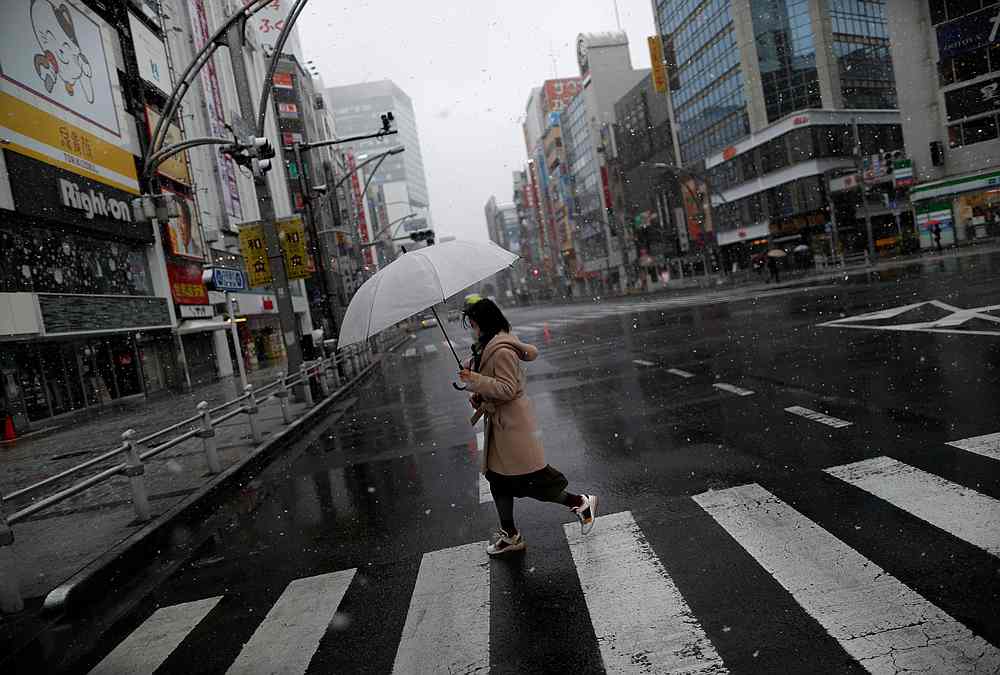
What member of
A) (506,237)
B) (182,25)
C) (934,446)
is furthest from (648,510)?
(506,237)

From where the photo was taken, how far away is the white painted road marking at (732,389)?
31.5ft

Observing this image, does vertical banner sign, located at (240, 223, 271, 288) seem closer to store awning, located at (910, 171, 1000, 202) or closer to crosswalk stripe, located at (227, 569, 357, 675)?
crosswalk stripe, located at (227, 569, 357, 675)

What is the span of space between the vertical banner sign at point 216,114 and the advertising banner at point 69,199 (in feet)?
41.9

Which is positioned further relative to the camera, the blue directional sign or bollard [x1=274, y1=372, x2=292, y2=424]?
the blue directional sign

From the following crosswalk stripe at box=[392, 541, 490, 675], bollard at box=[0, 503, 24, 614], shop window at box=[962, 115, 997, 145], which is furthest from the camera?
shop window at box=[962, 115, 997, 145]

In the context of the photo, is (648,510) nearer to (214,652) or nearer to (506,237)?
(214,652)

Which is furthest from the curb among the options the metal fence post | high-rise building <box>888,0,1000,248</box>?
high-rise building <box>888,0,1000,248</box>

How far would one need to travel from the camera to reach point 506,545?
5.04 m

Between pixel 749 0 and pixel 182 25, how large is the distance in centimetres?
4143

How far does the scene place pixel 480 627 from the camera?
391 centimetres

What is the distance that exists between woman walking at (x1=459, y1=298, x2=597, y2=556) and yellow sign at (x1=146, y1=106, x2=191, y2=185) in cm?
2985

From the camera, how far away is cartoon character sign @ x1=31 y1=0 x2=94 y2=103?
21.8m

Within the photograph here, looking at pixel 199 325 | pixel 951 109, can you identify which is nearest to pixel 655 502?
pixel 199 325

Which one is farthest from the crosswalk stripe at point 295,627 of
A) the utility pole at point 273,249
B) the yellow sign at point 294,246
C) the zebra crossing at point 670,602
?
the yellow sign at point 294,246
